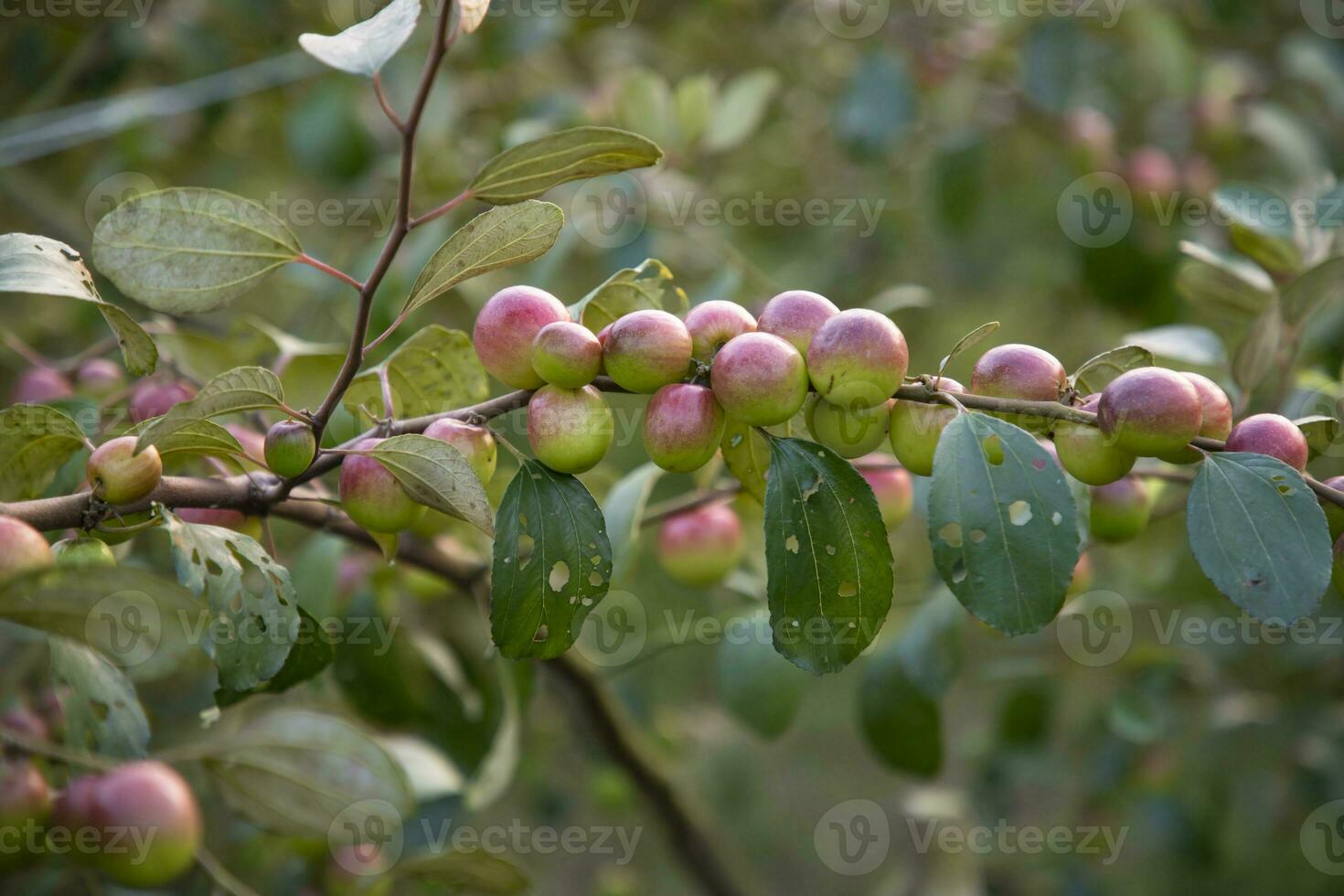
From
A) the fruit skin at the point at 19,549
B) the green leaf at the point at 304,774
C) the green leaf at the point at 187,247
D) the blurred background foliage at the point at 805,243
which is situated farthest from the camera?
the blurred background foliage at the point at 805,243

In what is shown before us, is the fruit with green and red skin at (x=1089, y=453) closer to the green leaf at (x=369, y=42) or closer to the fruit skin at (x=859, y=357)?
the fruit skin at (x=859, y=357)

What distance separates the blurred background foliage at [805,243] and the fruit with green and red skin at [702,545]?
9 cm

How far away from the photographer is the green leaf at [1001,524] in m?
0.62

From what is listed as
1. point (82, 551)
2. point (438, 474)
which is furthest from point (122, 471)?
point (438, 474)

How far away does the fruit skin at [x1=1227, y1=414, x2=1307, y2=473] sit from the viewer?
65cm

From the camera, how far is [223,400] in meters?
0.64

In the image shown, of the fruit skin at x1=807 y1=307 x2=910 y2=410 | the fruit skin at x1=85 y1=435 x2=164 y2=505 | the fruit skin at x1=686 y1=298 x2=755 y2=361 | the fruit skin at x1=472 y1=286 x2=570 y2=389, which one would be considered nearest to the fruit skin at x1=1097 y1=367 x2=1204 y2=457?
the fruit skin at x1=807 y1=307 x2=910 y2=410

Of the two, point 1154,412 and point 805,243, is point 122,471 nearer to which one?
point 1154,412

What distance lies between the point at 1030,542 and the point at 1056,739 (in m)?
2.19

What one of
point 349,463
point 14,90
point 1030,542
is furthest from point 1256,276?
point 14,90

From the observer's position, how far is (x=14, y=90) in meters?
1.94

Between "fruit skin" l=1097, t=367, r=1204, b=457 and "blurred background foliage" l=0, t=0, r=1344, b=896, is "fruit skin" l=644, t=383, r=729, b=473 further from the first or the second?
"blurred background foliage" l=0, t=0, r=1344, b=896

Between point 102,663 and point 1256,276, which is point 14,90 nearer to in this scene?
point 102,663

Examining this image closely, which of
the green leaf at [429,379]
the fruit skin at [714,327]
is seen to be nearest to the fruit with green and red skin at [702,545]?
the green leaf at [429,379]
